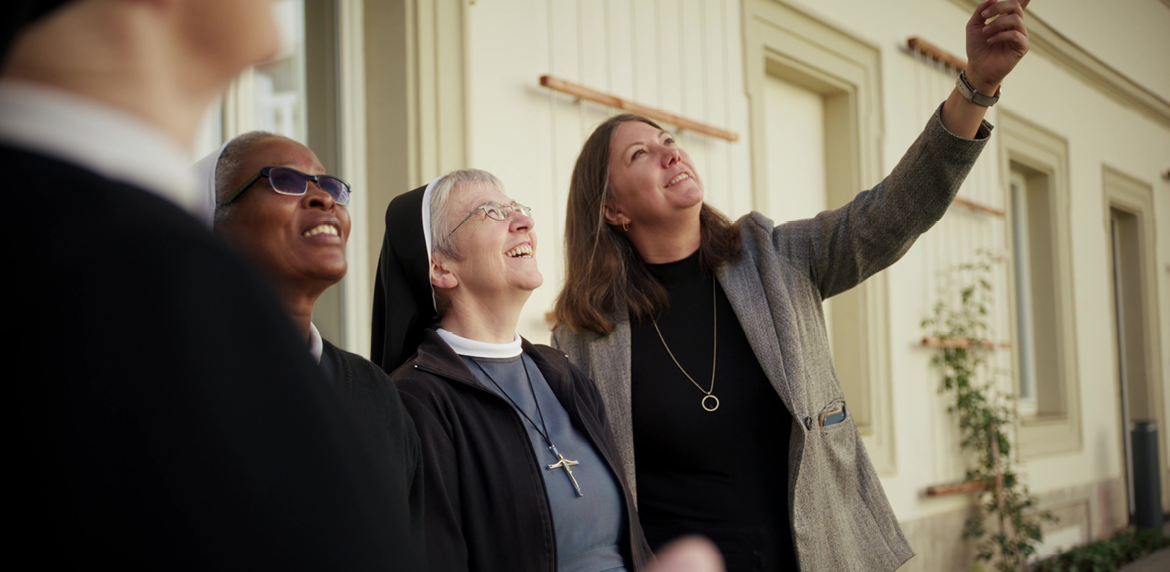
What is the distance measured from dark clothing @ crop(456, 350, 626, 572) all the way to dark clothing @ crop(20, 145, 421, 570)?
1.34 m

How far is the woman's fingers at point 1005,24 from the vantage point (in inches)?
73.7

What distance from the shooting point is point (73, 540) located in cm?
39

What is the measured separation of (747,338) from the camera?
2221 millimetres

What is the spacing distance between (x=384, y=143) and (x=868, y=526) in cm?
200

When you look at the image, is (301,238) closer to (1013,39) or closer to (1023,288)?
(1013,39)

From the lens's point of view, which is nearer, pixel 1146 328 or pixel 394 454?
pixel 394 454

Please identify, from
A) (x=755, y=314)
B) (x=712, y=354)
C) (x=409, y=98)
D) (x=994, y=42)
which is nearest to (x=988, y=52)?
(x=994, y=42)

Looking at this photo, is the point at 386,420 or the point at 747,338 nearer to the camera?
the point at 386,420

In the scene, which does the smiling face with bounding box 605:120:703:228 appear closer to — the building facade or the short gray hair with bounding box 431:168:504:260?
the short gray hair with bounding box 431:168:504:260

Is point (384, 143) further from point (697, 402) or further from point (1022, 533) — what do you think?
point (1022, 533)

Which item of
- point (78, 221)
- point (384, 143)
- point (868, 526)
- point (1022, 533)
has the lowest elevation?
point (1022, 533)

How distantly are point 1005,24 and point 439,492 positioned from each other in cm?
144

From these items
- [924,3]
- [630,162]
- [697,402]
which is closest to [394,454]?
[697,402]

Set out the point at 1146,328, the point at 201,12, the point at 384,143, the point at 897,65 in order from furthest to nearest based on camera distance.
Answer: the point at 1146,328 → the point at 897,65 → the point at 384,143 → the point at 201,12
